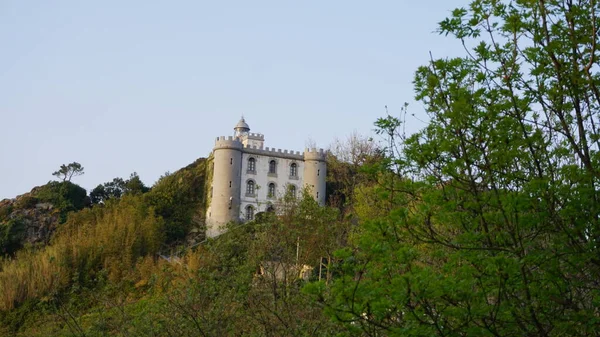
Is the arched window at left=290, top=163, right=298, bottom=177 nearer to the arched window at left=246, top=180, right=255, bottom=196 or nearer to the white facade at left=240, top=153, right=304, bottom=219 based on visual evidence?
the white facade at left=240, top=153, right=304, bottom=219

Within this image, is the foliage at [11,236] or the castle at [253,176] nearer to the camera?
the foliage at [11,236]

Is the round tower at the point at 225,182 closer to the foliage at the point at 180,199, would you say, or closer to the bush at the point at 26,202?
the foliage at the point at 180,199

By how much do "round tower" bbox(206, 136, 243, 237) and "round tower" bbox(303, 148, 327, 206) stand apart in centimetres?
372

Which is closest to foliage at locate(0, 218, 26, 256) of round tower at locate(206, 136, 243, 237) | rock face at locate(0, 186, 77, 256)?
rock face at locate(0, 186, 77, 256)

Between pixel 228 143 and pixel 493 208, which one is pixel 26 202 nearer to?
pixel 228 143

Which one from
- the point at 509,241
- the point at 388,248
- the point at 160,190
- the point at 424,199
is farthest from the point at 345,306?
the point at 160,190

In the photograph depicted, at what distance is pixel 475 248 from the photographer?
6.58 metres

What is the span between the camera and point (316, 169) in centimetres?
4281

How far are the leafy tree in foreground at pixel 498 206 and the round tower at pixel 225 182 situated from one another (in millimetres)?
32897

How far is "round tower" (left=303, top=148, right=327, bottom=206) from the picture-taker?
139 feet

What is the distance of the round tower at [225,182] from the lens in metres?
40.4

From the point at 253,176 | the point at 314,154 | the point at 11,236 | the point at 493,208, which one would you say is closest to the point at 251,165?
the point at 253,176

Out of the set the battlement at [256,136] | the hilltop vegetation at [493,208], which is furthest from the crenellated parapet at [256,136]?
the hilltop vegetation at [493,208]

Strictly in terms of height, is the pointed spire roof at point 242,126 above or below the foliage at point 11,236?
above
